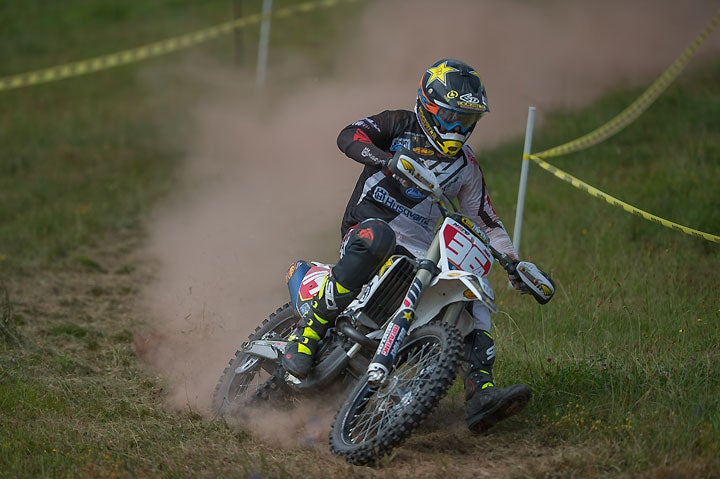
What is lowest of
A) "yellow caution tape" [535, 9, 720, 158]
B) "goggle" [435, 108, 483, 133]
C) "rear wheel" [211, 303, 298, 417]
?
"rear wheel" [211, 303, 298, 417]

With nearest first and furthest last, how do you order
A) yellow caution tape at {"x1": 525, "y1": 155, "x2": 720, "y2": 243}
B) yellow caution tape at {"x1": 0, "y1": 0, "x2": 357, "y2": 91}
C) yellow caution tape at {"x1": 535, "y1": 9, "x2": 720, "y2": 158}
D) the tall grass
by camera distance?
the tall grass
yellow caution tape at {"x1": 525, "y1": 155, "x2": 720, "y2": 243}
yellow caution tape at {"x1": 535, "y1": 9, "x2": 720, "y2": 158}
yellow caution tape at {"x1": 0, "y1": 0, "x2": 357, "y2": 91}

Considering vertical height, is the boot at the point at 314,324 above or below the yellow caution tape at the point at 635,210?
below

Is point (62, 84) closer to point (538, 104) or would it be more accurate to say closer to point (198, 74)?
point (198, 74)

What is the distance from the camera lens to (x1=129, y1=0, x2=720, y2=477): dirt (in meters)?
6.39

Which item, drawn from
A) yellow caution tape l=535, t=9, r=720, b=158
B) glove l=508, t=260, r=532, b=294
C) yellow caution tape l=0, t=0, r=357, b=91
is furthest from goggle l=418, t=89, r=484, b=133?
yellow caution tape l=0, t=0, r=357, b=91

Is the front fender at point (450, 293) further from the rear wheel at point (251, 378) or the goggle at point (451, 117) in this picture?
the rear wheel at point (251, 378)

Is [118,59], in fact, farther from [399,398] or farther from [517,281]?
[399,398]

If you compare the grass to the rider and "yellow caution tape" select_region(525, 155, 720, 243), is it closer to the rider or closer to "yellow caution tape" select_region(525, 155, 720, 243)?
the rider

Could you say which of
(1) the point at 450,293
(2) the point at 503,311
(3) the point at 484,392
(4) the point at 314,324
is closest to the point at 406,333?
(1) the point at 450,293

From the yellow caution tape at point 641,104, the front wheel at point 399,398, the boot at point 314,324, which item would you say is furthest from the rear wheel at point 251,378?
the yellow caution tape at point 641,104

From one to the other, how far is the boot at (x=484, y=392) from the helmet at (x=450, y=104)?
125 cm

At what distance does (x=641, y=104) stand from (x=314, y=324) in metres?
9.42

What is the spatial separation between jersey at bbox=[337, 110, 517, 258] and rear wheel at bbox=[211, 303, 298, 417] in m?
0.89

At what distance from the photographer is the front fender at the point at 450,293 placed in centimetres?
559
